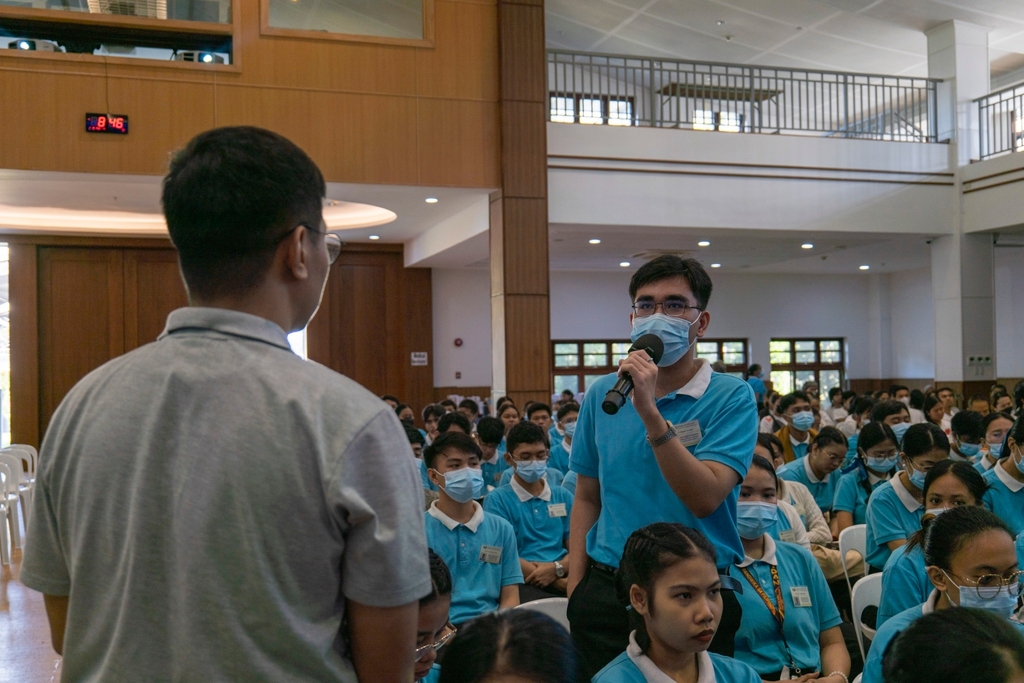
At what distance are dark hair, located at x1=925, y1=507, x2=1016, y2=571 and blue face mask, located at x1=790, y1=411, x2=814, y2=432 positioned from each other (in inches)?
202

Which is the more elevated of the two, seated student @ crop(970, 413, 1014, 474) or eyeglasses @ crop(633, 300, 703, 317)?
eyeglasses @ crop(633, 300, 703, 317)

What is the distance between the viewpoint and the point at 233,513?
1010mm

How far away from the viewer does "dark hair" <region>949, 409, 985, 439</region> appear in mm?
5547

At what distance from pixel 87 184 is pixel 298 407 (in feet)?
31.3

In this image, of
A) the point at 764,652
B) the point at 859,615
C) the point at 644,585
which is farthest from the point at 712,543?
the point at 859,615

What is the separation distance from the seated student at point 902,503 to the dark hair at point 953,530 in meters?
1.41

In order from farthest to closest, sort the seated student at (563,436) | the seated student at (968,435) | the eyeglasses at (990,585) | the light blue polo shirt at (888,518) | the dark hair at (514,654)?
the seated student at (563,436), the seated student at (968,435), the light blue polo shirt at (888,518), the eyeglasses at (990,585), the dark hair at (514,654)

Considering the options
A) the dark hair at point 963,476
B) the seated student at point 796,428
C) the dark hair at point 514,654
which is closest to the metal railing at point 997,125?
the seated student at point 796,428

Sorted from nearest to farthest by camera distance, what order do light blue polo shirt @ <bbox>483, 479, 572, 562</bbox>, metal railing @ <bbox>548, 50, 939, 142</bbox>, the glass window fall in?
1. light blue polo shirt @ <bbox>483, 479, 572, 562</bbox>
2. the glass window
3. metal railing @ <bbox>548, 50, 939, 142</bbox>

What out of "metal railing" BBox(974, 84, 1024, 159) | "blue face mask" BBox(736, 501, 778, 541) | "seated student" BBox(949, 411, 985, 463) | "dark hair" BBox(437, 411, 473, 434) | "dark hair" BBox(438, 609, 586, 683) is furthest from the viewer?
"metal railing" BBox(974, 84, 1024, 159)

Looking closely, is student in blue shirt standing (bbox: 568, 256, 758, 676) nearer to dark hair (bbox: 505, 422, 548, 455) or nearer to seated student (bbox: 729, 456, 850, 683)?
seated student (bbox: 729, 456, 850, 683)

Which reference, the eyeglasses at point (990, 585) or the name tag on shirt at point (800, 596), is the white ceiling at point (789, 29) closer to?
the name tag on shirt at point (800, 596)

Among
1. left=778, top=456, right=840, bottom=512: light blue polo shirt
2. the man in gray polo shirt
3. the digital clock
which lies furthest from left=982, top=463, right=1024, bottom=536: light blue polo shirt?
the digital clock

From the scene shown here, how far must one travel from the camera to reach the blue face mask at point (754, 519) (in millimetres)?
3104
